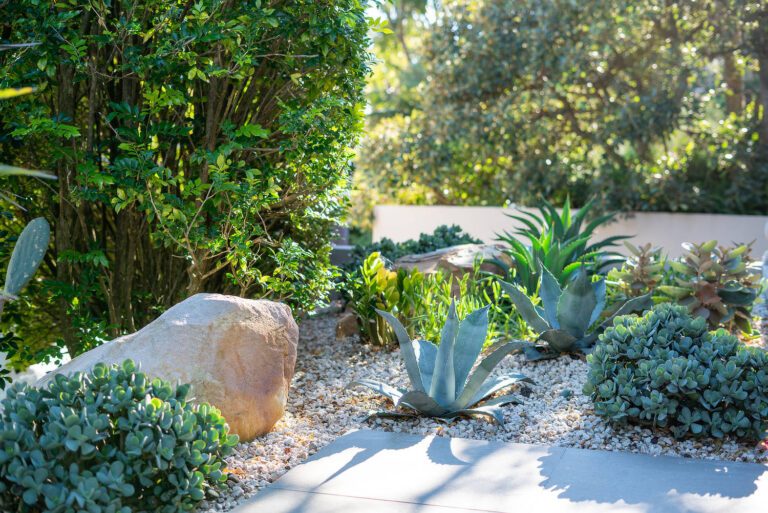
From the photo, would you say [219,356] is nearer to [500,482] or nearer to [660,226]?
[500,482]

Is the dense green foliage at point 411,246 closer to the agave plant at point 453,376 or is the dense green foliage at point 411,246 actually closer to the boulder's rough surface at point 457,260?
the boulder's rough surface at point 457,260

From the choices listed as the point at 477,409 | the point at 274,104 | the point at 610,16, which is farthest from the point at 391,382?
the point at 610,16

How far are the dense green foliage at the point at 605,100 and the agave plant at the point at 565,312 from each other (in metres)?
4.84

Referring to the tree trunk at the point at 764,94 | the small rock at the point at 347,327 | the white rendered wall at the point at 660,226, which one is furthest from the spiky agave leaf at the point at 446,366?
the tree trunk at the point at 764,94

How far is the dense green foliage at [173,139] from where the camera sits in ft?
11.9

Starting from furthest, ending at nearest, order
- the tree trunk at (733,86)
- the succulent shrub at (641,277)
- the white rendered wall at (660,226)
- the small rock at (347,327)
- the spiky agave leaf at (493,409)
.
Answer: the tree trunk at (733,86) < the white rendered wall at (660,226) < the small rock at (347,327) < the succulent shrub at (641,277) < the spiky agave leaf at (493,409)

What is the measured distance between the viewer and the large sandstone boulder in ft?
10.1

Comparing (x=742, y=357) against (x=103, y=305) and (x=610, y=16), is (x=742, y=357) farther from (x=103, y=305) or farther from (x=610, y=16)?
(x=610, y=16)

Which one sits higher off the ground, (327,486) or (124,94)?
(124,94)

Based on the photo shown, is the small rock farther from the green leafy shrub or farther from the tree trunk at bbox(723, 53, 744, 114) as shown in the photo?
the tree trunk at bbox(723, 53, 744, 114)

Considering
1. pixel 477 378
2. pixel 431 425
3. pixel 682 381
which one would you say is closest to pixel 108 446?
pixel 431 425

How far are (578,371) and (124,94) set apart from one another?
316 cm

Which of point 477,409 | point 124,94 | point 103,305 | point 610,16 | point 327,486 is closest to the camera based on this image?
point 327,486

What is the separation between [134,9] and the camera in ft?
11.7
